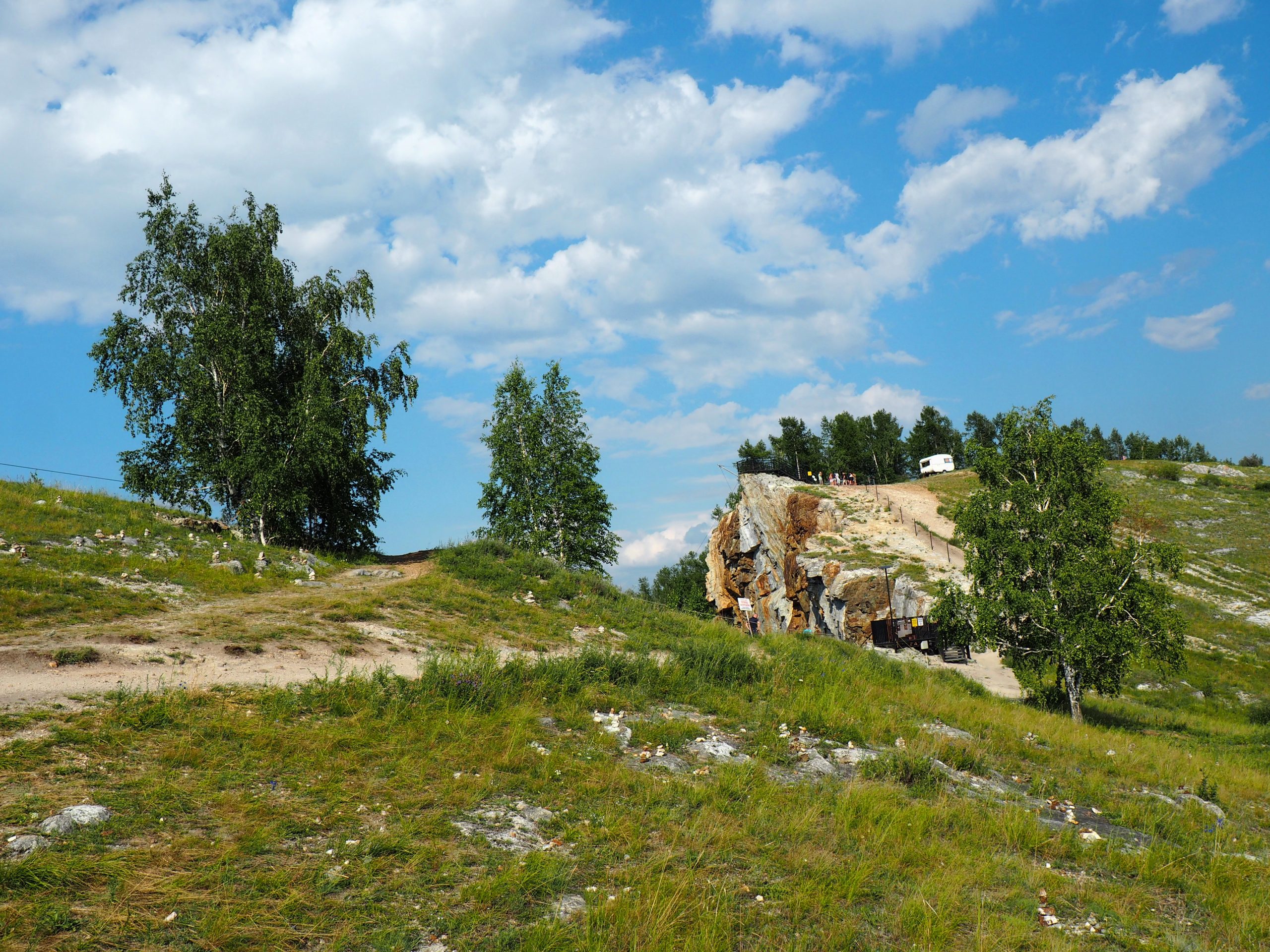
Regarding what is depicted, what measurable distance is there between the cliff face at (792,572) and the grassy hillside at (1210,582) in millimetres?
7033

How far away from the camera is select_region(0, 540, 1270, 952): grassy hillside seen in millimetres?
5488

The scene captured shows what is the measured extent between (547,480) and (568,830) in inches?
1346

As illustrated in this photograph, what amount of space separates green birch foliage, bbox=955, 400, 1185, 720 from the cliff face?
1014 centimetres

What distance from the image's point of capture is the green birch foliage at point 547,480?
40.1m

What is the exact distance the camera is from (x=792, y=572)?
46500mm

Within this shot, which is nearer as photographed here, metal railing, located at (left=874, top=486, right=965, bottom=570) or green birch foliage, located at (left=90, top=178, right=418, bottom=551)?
green birch foliage, located at (left=90, top=178, right=418, bottom=551)

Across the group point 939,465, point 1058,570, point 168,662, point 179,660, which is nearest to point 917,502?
point 1058,570

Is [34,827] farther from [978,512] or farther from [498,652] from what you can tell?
[978,512]

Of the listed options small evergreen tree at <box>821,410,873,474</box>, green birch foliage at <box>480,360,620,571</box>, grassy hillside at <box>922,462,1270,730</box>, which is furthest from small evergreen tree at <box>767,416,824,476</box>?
green birch foliage at <box>480,360,620,571</box>

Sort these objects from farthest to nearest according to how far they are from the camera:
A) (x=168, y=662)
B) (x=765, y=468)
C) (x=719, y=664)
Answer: (x=765, y=468)
(x=719, y=664)
(x=168, y=662)

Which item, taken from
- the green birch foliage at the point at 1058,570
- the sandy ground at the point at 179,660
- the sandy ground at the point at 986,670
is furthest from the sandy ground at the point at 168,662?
the sandy ground at the point at 986,670

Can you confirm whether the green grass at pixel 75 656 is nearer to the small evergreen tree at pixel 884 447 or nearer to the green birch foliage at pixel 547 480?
the green birch foliage at pixel 547 480

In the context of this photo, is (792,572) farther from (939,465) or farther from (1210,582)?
(939,465)

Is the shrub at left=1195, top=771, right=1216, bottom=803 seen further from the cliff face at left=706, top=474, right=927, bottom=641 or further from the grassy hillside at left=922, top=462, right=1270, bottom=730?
the cliff face at left=706, top=474, right=927, bottom=641
